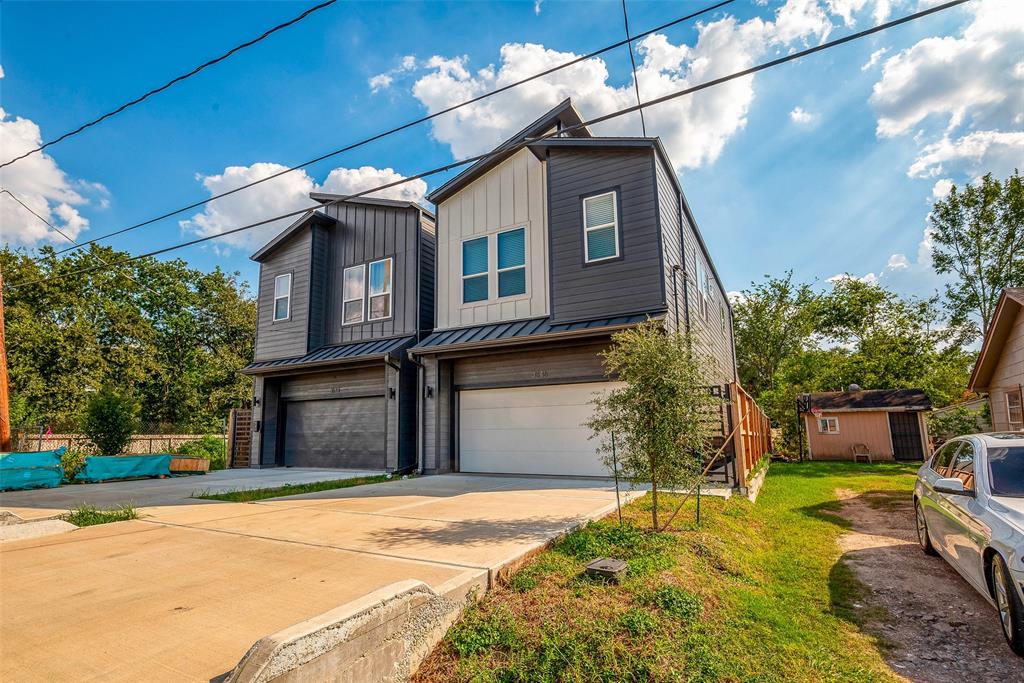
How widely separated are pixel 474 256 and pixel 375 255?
3.54 m

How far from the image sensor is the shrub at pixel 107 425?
1422cm

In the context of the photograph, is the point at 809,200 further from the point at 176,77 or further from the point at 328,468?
the point at 328,468

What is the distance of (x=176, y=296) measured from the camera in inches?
1320

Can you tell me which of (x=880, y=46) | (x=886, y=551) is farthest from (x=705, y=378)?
(x=880, y=46)

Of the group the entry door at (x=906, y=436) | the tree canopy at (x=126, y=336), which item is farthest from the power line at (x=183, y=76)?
the entry door at (x=906, y=436)

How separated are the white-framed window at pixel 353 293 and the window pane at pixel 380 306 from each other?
43cm

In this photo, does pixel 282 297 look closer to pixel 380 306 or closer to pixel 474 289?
pixel 380 306

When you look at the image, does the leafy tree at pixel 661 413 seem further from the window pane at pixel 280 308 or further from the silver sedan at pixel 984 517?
the window pane at pixel 280 308

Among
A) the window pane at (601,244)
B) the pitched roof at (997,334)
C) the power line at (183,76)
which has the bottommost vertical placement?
the pitched roof at (997,334)

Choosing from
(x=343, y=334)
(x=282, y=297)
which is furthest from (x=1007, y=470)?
(x=282, y=297)

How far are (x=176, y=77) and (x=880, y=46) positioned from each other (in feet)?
29.7

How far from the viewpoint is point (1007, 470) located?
13.5 feet

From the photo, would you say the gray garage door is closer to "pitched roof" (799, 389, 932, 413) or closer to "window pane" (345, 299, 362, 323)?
"window pane" (345, 299, 362, 323)

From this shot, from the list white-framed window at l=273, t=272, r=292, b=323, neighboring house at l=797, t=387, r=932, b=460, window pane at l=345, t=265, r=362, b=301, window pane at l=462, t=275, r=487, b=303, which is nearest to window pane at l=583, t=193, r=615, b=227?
window pane at l=462, t=275, r=487, b=303
